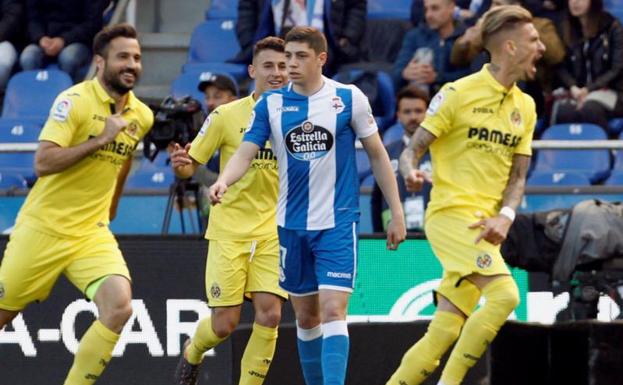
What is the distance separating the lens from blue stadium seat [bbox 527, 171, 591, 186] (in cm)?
1332

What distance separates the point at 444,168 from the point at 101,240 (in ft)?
7.15

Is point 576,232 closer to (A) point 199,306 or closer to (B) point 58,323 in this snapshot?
(A) point 199,306

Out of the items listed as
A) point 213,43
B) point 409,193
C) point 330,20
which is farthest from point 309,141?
point 213,43

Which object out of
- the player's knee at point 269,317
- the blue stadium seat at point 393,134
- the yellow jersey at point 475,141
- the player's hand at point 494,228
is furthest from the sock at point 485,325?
the blue stadium seat at point 393,134

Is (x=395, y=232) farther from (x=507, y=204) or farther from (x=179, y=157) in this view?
(x=179, y=157)

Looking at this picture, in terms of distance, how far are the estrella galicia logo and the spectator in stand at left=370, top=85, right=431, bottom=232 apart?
2791 millimetres

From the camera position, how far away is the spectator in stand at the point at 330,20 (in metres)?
14.7

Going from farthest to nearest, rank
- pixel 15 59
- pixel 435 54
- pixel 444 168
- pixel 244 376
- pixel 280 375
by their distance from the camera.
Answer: pixel 15 59, pixel 435 54, pixel 280 375, pixel 244 376, pixel 444 168

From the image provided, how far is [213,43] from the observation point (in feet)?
53.0

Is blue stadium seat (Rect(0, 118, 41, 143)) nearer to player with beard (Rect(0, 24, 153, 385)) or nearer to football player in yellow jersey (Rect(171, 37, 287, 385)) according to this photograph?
football player in yellow jersey (Rect(171, 37, 287, 385))

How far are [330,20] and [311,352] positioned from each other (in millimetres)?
5621

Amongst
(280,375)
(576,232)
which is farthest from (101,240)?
(576,232)

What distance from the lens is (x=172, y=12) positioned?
17484mm

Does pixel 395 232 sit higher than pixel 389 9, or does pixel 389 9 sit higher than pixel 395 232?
pixel 389 9
